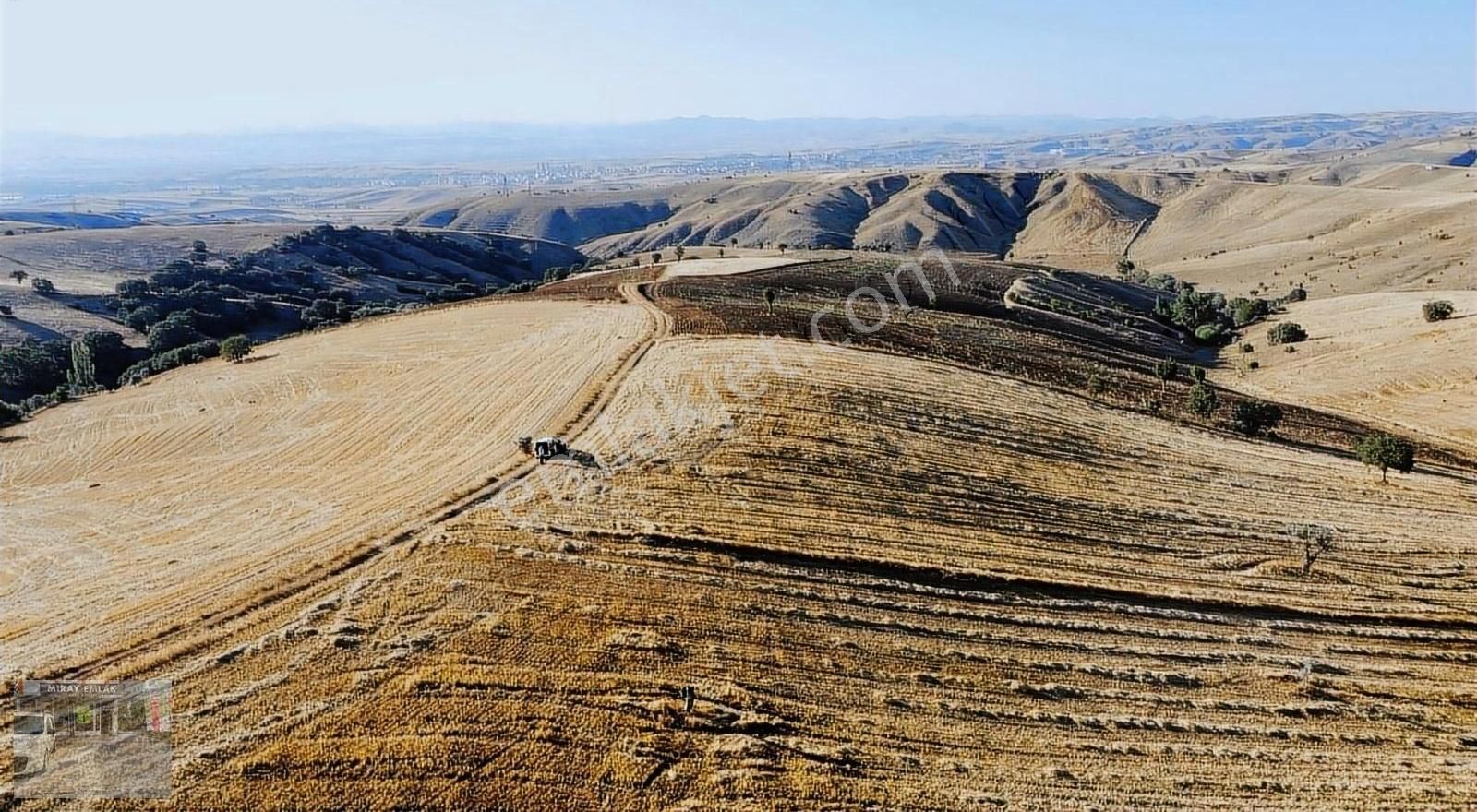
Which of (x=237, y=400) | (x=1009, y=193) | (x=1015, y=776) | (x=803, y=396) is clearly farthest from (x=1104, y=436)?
(x=1009, y=193)

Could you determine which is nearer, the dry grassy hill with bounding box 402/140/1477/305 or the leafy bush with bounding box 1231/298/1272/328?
the leafy bush with bounding box 1231/298/1272/328

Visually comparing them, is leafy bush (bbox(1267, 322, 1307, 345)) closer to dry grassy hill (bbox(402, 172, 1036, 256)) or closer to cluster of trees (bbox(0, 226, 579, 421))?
cluster of trees (bbox(0, 226, 579, 421))

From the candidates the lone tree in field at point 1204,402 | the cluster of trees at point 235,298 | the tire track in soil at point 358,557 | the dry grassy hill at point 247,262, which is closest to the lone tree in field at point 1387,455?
the lone tree in field at point 1204,402

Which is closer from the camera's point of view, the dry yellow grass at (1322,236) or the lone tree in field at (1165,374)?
the lone tree in field at (1165,374)

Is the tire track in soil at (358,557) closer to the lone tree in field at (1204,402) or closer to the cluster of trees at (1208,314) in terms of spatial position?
the lone tree in field at (1204,402)

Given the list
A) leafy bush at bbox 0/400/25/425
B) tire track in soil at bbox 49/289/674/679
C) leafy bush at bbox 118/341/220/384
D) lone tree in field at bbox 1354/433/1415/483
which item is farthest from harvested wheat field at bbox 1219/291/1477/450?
leafy bush at bbox 0/400/25/425

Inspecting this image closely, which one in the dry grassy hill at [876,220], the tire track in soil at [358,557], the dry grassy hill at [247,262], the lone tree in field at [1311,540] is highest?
the dry grassy hill at [876,220]

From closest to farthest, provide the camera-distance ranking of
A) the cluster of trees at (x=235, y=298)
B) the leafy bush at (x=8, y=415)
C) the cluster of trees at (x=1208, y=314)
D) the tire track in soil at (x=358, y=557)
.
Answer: the tire track in soil at (x=358, y=557) → the leafy bush at (x=8, y=415) → the cluster of trees at (x=235, y=298) → the cluster of trees at (x=1208, y=314)
